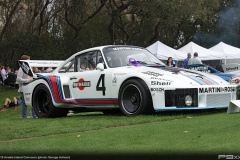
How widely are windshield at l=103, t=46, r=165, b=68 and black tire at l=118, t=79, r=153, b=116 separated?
2.53 ft

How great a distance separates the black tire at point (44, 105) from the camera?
35.8 feet

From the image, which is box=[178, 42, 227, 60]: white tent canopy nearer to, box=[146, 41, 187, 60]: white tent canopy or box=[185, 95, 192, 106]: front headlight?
box=[146, 41, 187, 60]: white tent canopy

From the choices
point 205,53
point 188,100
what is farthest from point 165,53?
point 188,100

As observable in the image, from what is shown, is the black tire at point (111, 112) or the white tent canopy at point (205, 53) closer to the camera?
the black tire at point (111, 112)

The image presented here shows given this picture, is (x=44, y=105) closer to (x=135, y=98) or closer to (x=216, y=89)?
(x=135, y=98)

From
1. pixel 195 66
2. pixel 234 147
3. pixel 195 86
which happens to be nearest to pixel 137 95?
pixel 195 86

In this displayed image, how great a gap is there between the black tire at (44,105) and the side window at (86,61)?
962 mm

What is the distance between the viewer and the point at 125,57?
1012 centimetres

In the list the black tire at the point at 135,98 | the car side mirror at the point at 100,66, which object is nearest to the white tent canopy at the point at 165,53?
the car side mirror at the point at 100,66

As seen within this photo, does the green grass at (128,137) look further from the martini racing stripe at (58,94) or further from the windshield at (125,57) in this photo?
the windshield at (125,57)

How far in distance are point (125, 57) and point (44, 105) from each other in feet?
8.26

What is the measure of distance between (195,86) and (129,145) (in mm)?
3416

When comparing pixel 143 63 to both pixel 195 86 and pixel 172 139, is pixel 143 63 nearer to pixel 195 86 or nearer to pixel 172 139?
pixel 195 86

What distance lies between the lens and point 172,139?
19.8ft
